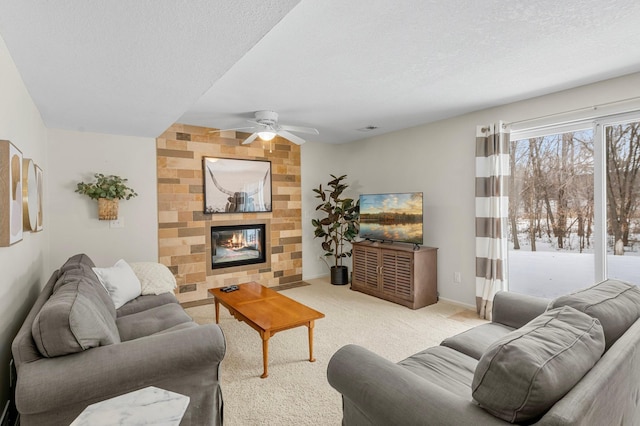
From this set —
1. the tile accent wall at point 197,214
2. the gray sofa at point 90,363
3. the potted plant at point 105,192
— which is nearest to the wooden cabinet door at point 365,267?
the tile accent wall at point 197,214

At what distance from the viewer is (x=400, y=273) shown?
→ 13.9 feet

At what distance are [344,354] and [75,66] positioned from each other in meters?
2.32

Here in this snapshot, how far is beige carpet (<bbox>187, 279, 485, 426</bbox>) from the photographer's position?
2117 millimetres

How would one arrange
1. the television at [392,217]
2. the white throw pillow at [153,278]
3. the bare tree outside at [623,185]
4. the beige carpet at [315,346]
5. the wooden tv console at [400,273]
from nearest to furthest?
the beige carpet at [315,346] < the bare tree outside at [623,185] < the white throw pillow at [153,278] < the wooden tv console at [400,273] < the television at [392,217]

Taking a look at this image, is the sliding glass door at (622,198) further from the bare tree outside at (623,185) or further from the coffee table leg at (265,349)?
the coffee table leg at (265,349)

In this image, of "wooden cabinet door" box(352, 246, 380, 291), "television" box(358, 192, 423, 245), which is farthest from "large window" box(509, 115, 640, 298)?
"wooden cabinet door" box(352, 246, 380, 291)

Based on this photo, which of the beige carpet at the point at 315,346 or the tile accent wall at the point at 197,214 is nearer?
the beige carpet at the point at 315,346

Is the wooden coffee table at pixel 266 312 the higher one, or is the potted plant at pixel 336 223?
the potted plant at pixel 336 223

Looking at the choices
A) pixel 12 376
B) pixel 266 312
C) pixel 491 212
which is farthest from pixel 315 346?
pixel 491 212

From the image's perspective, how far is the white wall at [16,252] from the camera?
181 centimetres

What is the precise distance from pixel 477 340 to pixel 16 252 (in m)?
3.04

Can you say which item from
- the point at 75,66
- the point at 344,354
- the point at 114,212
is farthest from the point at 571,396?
the point at 114,212

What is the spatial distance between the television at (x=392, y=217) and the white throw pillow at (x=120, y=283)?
10.1 ft

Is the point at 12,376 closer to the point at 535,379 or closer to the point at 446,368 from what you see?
the point at 446,368
